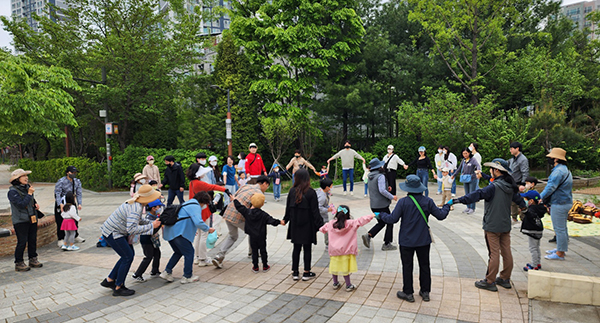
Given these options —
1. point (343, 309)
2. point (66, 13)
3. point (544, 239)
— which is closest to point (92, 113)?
point (66, 13)

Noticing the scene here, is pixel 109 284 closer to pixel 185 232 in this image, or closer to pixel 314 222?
pixel 185 232

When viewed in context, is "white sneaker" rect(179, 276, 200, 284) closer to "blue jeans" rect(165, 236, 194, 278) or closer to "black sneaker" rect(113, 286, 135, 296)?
"blue jeans" rect(165, 236, 194, 278)

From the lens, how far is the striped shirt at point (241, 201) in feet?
19.6

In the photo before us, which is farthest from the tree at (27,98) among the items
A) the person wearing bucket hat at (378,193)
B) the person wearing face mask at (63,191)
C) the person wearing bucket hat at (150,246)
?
the person wearing bucket hat at (378,193)

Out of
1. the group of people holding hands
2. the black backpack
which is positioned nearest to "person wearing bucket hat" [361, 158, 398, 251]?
the group of people holding hands

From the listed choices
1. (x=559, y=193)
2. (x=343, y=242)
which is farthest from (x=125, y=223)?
(x=559, y=193)

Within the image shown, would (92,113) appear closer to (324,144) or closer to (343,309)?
(324,144)

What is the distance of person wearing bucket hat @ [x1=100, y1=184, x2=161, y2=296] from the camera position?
5121 millimetres

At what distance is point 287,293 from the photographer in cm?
520

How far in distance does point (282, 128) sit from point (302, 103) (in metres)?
3.30

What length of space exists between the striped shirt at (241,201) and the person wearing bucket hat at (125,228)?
1223 millimetres

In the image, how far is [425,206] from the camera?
474 centimetres

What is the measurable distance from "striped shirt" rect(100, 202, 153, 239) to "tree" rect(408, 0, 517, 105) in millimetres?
19024

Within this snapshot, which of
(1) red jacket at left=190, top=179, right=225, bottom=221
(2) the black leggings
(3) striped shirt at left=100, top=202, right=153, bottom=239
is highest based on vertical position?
(1) red jacket at left=190, top=179, right=225, bottom=221
